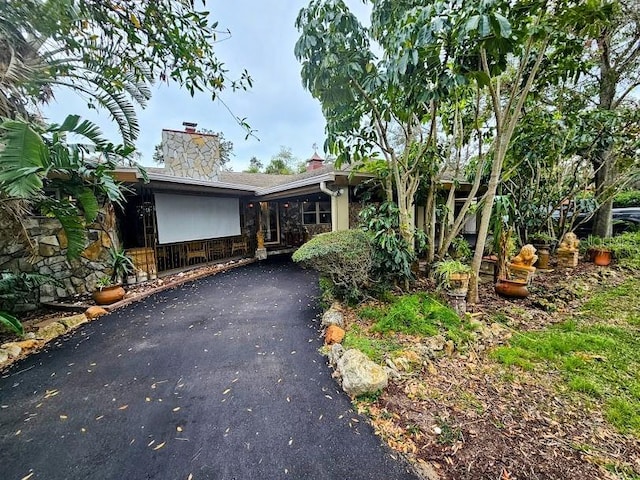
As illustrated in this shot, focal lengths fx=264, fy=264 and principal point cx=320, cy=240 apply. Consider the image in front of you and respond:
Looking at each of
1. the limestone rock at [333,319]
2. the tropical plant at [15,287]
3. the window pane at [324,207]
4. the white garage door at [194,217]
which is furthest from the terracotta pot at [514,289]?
the tropical plant at [15,287]

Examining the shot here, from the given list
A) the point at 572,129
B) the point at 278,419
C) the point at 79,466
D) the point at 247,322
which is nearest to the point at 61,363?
the point at 79,466

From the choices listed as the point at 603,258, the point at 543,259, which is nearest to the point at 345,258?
the point at 543,259

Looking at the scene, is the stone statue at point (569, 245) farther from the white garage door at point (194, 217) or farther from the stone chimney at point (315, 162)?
the stone chimney at point (315, 162)

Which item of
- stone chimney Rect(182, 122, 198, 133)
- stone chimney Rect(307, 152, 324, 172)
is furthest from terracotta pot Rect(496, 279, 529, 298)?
stone chimney Rect(182, 122, 198, 133)

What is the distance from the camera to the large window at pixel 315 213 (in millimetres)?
11562

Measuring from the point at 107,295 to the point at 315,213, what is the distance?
792 centimetres

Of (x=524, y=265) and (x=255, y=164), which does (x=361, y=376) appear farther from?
(x=255, y=164)

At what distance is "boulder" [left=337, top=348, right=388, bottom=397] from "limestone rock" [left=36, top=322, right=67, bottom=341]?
184 inches

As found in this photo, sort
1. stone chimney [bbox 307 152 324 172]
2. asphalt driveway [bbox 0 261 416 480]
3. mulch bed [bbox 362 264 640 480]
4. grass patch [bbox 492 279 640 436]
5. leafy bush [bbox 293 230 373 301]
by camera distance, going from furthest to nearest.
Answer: stone chimney [bbox 307 152 324 172]
leafy bush [bbox 293 230 373 301]
grass patch [bbox 492 279 640 436]
asphalt driveway [bbox 0 261 416 480]
mulch bed [bbox 362 264 640 480]

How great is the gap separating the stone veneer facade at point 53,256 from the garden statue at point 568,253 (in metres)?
11.0

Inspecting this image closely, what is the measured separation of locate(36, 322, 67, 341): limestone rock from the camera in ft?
13.6

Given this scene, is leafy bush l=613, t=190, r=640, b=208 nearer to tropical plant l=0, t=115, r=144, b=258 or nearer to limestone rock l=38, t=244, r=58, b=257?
tropical plant l=0, t=115, r=144, b=258

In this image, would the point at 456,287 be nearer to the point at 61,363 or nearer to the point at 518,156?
the point at 518,156

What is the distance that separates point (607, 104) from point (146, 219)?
13.4 meters
